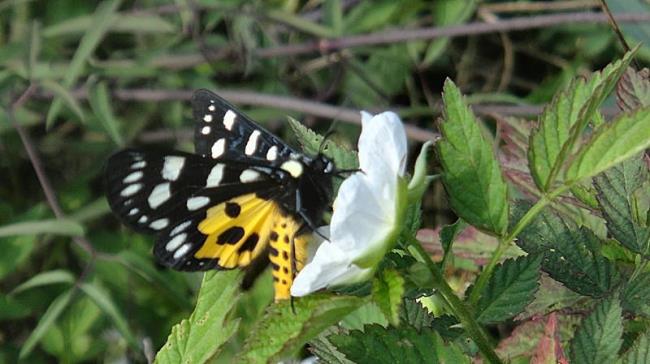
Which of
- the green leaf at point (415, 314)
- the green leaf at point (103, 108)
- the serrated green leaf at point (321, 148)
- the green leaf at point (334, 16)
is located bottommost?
the green leaf at point (103, 108)

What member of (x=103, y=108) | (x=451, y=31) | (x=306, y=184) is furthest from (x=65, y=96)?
(x=306, y=184)

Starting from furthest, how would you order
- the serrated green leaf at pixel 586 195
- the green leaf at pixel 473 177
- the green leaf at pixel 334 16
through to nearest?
the green leaf at pixel 334 16 < the serrated green leaf at pixel 586 195 < the green leaf at pixel 473 177

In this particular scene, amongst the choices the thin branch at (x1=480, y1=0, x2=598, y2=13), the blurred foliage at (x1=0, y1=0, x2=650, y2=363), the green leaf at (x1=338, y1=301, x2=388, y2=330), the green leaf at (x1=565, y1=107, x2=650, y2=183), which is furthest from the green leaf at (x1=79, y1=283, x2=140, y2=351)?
the green leaf at (x1=565, y1=107, x2=650, y2=183)

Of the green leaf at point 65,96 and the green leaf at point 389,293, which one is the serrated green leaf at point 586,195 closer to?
the green leaf at point 389,293

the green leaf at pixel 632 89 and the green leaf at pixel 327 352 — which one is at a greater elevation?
the green leaf at pixel 632 89

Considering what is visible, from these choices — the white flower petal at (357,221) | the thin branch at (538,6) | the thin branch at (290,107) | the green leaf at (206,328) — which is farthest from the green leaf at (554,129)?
the thin branch at (538,6)

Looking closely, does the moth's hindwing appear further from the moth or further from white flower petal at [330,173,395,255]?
white flower petal at [330,173,395,255]
